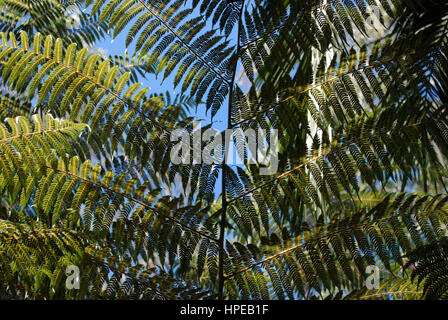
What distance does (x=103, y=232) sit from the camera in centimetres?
122

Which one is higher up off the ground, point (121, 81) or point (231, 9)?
point (231, 9)

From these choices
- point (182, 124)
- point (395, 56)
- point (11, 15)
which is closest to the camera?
point (395, 56)

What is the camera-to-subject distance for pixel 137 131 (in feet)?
4.19

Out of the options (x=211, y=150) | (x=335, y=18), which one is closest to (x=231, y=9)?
(x=335, y=18)

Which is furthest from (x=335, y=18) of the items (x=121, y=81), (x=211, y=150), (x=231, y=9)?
(x=121, y=81)

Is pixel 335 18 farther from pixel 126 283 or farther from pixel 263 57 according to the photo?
pixel 126 283

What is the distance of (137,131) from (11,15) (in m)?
1.67

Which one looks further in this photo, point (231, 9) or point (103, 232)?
point (231, 9)

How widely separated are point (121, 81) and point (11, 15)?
162cm

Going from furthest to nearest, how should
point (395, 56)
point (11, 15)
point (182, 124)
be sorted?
point (11, 15) < point (182, 124) < point (395, 56)

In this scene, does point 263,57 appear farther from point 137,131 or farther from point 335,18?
point 137,131
